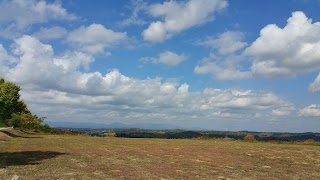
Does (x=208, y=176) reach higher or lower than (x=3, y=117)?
lower

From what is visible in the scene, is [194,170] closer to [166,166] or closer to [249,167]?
[166,166]

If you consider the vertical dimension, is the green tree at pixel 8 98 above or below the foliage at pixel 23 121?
above

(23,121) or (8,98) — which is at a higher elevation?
(8,98)

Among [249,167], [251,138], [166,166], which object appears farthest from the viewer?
[251,138]

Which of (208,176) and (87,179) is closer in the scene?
(87,179)

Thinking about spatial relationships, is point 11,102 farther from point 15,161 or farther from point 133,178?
point 133,178

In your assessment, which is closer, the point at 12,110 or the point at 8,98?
the point at 8,98

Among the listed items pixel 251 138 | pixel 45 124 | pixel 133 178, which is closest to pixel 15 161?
pixel 133 178

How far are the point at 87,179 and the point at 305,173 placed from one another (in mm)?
17275

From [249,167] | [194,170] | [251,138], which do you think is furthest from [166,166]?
[251,138]

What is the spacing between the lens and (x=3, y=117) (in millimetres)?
94875

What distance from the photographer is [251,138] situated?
82.4 m

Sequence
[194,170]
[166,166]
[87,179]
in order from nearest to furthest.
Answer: [87,179] → [194,170] → [166,166]

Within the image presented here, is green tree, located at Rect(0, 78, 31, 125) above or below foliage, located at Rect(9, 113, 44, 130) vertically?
above
